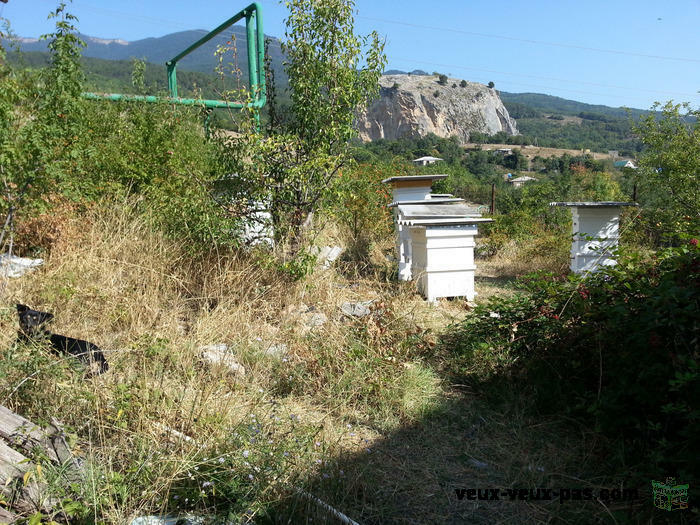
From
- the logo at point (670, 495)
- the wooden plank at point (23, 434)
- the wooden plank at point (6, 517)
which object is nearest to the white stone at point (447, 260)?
the logo at point (670, 495)

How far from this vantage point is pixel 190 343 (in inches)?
143

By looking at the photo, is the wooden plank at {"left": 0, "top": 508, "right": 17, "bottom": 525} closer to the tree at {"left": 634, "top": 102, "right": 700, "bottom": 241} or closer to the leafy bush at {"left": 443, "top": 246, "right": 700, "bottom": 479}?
the leafy bush at {"left": 443, "top": 246, "right": 700, "bottom": 479}

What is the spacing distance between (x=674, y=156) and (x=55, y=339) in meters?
7.34

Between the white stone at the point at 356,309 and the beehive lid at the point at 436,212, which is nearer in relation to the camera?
the white stone at the point at 356,309

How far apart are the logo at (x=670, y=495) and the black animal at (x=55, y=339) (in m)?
2.98

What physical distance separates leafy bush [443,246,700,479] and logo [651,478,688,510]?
0.06m

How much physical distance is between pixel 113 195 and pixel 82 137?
3.47ft

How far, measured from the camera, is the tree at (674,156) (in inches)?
259

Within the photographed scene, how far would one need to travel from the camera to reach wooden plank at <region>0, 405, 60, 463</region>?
2301mm

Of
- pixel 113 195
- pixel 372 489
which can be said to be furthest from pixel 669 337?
pixel 113 195

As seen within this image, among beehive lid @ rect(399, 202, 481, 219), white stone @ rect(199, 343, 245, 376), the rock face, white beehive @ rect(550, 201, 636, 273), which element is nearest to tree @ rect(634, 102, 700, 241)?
white beehive @ rect(550, 201, 636, 273)

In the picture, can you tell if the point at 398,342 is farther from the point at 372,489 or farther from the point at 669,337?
the point at 669,337

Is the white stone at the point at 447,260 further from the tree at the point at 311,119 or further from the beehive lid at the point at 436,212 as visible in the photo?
the tree at the point at 311,119

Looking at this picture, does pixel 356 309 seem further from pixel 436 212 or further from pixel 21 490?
pixel 21 490
